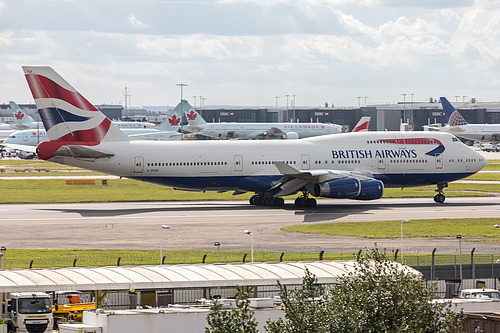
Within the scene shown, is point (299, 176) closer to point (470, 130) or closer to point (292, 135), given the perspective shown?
point (292, 135)

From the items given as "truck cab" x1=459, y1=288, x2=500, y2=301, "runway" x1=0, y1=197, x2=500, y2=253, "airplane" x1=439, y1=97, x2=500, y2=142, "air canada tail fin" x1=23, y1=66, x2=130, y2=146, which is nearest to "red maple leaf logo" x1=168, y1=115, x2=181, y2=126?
"airplane" x1=439, y1=97, x2=500, y2=142

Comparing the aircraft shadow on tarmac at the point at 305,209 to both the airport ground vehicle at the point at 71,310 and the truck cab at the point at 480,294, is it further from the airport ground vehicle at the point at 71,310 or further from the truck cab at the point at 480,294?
the airport ground vehicle at the point at 71,310

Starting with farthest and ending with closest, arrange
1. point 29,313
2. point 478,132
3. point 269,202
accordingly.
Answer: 1. point 478,132
2. point 269,202
3. point 29,313

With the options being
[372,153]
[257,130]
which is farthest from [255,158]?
[257,130]

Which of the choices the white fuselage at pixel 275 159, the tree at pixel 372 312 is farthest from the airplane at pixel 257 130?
the tree at pixel 372 312

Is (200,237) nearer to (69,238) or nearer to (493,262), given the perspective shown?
(69,238)

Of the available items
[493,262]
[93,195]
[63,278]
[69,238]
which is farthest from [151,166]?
[63,278]

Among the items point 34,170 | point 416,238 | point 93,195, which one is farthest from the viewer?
point 34,170

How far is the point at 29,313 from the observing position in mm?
29938

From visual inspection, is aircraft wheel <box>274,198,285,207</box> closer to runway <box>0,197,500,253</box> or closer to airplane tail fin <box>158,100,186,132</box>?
runway <box>0,197,500,253</box>

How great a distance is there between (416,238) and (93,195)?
133 feet

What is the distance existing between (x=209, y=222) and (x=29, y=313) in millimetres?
29960

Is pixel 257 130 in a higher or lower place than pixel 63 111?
lower

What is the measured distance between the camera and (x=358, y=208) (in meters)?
68.7
